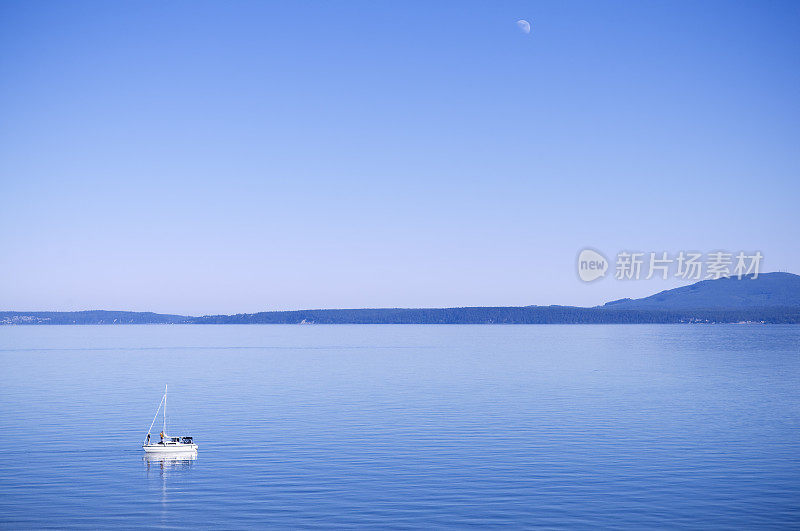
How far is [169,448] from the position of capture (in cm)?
5128

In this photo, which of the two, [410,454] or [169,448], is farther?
[410,454]

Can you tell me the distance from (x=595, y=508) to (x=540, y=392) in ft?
174

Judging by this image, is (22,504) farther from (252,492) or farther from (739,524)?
(739,524)

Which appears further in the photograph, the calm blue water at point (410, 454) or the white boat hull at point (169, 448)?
the white boat hull at point (169, 448)

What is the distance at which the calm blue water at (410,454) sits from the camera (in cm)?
3803

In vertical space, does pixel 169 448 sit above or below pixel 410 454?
above

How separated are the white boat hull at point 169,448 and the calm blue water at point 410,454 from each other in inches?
40.7

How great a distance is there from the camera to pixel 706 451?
5288cm

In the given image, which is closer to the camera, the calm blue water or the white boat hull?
the calm blue water

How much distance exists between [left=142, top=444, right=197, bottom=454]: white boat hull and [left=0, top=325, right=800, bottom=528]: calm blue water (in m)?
1.03

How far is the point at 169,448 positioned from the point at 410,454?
17232mm

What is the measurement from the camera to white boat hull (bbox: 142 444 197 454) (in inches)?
2018

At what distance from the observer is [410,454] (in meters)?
51.6

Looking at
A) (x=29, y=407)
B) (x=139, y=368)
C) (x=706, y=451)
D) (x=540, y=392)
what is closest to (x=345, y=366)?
(x=139, y=368)
